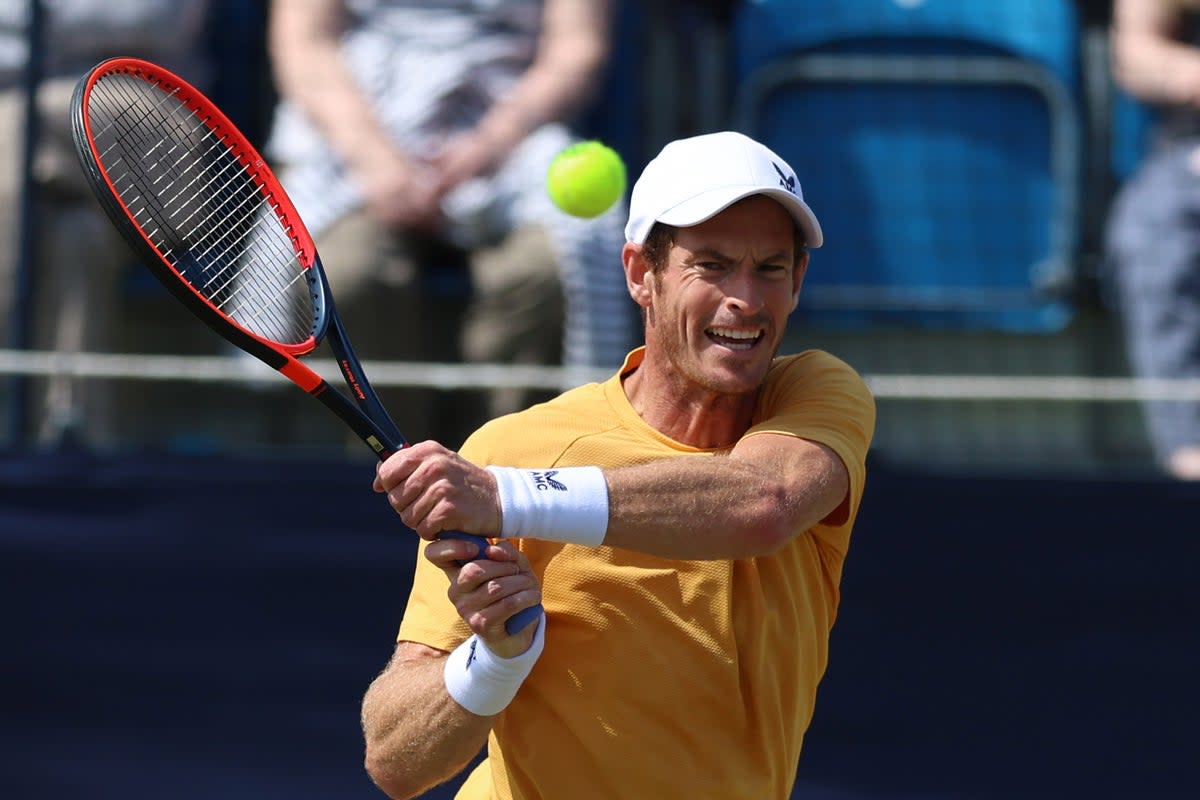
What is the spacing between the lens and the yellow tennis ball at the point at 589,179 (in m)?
3.65

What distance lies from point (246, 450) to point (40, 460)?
554mm

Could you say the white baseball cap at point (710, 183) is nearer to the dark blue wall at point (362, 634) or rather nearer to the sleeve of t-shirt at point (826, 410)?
the sleeve of t-shirt at point (826, 410)

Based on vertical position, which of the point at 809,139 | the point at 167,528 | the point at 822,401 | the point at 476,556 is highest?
the point at 809,139

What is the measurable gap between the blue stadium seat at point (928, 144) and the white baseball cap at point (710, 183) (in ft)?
7.16

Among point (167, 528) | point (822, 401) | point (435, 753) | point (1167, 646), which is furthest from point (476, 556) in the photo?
point (1167, 646)

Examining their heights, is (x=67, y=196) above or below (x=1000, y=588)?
above

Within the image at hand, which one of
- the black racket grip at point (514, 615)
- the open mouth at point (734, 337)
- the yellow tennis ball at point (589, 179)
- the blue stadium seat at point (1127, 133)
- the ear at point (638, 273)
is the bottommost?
the black racket grip at point (514, 615)

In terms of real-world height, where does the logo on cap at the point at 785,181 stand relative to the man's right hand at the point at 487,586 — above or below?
above

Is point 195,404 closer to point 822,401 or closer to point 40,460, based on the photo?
point 40,460

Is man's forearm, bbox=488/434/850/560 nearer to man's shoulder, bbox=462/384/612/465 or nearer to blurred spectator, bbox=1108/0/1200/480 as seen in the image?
man's shoulder, bbox=462/384/612/465

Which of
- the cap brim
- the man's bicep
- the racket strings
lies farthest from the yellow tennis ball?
the man's bicep

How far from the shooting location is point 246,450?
508cm

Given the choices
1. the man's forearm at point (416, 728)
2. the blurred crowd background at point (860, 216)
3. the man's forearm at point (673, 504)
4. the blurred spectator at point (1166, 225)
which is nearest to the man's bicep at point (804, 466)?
the man's forearm at point (673, 504)

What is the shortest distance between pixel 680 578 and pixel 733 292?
45 centimetres
